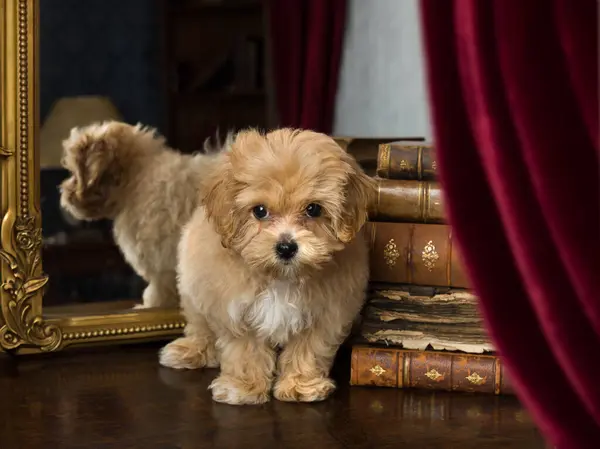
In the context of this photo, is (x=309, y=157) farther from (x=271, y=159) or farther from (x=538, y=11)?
(x=538, y=11)

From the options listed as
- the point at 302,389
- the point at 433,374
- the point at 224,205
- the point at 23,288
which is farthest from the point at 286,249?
the point at 23,288

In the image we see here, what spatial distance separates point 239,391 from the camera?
1.32 metres

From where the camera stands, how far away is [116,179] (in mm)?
1610

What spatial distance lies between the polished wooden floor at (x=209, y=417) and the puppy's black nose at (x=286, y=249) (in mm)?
262

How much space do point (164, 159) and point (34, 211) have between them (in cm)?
28

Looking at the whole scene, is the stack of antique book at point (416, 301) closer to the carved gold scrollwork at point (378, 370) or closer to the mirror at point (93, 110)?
the carved gold scrollwork at point (378, 370)

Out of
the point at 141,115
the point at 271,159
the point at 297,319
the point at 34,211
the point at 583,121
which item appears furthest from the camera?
the point at 141,115

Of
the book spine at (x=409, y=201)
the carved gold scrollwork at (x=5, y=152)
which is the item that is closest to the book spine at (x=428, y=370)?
the book spine at (x=409, y=201)

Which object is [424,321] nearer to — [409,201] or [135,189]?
[409,201]

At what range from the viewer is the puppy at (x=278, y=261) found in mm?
1218

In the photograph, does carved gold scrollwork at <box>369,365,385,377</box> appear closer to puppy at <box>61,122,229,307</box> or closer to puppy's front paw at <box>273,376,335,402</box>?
puppy's front paw at <box>273,376,335,402</box>

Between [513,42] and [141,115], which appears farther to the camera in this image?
[141,115]

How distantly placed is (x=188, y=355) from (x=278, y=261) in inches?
16.5

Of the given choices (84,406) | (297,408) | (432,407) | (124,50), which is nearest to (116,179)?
(124,50)
